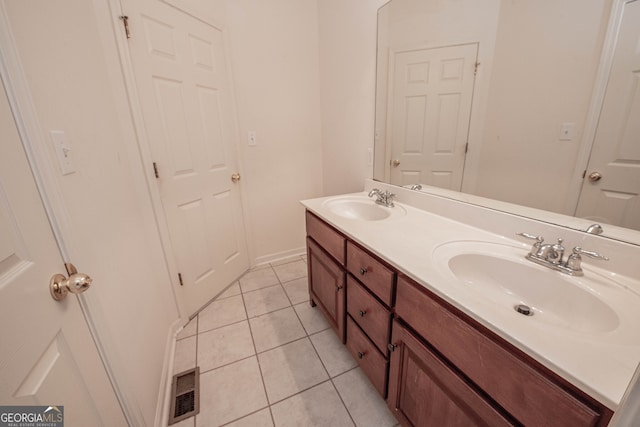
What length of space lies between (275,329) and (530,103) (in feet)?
5.76

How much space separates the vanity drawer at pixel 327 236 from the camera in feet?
4.18

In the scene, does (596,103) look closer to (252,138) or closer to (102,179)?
(102,179)

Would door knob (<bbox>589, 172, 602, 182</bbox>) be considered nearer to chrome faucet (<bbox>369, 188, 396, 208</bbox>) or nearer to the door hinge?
chrome faucet (<bbox>369, 188, 396, 208</bbox>)

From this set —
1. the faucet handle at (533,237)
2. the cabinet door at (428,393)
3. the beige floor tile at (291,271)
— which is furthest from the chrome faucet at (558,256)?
the beige floor tile at (291,271)

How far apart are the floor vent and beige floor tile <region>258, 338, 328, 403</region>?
33 centimetres

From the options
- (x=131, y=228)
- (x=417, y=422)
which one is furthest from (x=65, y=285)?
(x=417, y=422)

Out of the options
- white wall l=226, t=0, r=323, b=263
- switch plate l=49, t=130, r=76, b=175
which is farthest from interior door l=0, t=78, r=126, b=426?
white wall l=226, t=0, r=323, b=263

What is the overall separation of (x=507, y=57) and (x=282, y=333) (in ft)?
5.96

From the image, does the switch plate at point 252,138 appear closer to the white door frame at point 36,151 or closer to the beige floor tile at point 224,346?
the beige floor tile at point 224,346

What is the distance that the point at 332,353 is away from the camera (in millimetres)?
1497

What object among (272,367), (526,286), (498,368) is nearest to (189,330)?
(272,367)

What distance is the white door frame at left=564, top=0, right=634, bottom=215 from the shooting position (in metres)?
0.76

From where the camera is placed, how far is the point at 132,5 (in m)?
1.30

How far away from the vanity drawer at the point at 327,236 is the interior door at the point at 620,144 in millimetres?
920
